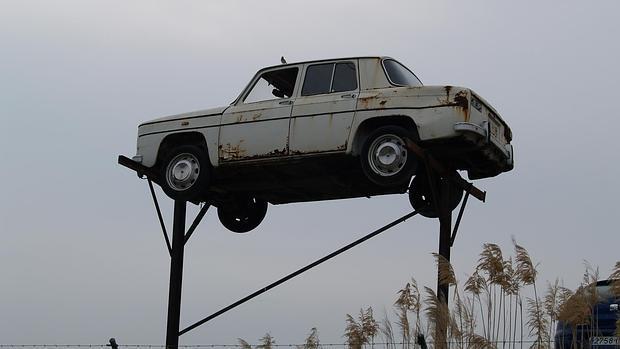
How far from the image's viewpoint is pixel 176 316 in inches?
551

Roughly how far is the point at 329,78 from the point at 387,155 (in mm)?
1385

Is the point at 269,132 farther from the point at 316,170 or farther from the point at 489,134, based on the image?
the point at 489,134

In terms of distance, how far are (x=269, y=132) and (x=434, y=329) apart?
11.9 ft

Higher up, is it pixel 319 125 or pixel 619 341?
pixel 319 125

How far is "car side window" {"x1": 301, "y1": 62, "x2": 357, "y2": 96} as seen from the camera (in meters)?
12.6

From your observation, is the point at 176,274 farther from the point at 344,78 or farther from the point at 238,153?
the point at 344,78

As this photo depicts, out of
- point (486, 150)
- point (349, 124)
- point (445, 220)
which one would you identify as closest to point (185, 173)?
point (349, 124)

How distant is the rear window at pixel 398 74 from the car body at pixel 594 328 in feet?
10.2

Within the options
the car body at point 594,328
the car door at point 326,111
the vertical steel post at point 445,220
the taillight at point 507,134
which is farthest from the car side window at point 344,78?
the car body at point 594,328

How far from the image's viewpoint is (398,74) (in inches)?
496

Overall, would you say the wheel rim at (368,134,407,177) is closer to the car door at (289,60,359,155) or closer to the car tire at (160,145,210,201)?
the car door at (289,60,359,155)

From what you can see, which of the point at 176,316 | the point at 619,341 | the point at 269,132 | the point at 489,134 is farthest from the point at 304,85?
the point at 619,341

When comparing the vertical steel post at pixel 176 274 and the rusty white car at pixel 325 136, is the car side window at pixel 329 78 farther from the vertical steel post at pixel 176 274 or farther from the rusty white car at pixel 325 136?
the vertical steel post at pixel 176 274

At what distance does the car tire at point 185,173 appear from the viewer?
43.5 ft
